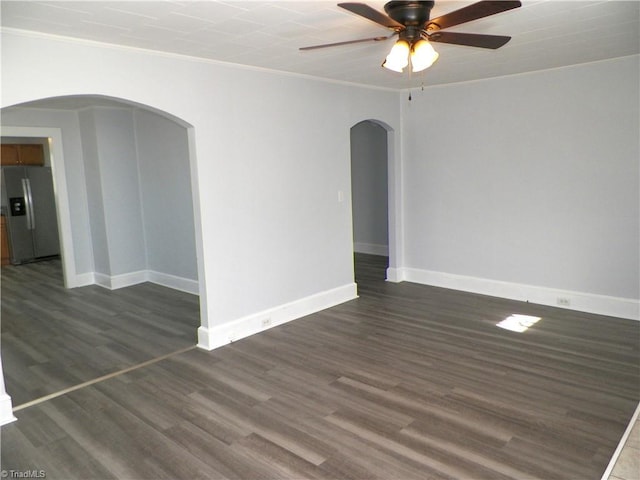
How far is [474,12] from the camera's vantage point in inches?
94.5

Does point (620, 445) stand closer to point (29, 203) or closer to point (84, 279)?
point (84, 279)

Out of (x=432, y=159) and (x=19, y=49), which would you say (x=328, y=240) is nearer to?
(x=432, y=159)

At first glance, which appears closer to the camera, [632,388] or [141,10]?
[141,10]

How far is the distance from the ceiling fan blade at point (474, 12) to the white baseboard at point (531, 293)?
3.57 m

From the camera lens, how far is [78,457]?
271cm

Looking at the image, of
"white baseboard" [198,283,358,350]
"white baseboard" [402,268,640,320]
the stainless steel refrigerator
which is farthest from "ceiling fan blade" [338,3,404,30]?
the stainless steel refrigerator

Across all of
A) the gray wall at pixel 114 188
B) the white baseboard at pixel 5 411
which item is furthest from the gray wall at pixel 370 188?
the white baseboard at pixel 5 411

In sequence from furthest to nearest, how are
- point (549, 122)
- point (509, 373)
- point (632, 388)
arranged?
point (549, 122) → point (509, 373) → point (632, 388)

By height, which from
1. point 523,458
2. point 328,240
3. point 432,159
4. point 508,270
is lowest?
point 523,458

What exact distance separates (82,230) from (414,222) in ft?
15.3

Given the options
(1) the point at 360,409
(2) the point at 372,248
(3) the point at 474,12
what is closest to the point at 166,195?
(2) the point at 372,248

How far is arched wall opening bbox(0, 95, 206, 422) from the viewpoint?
19.8ft

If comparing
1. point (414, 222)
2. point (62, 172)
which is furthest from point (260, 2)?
point (62, 172)

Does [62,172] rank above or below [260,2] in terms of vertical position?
below
